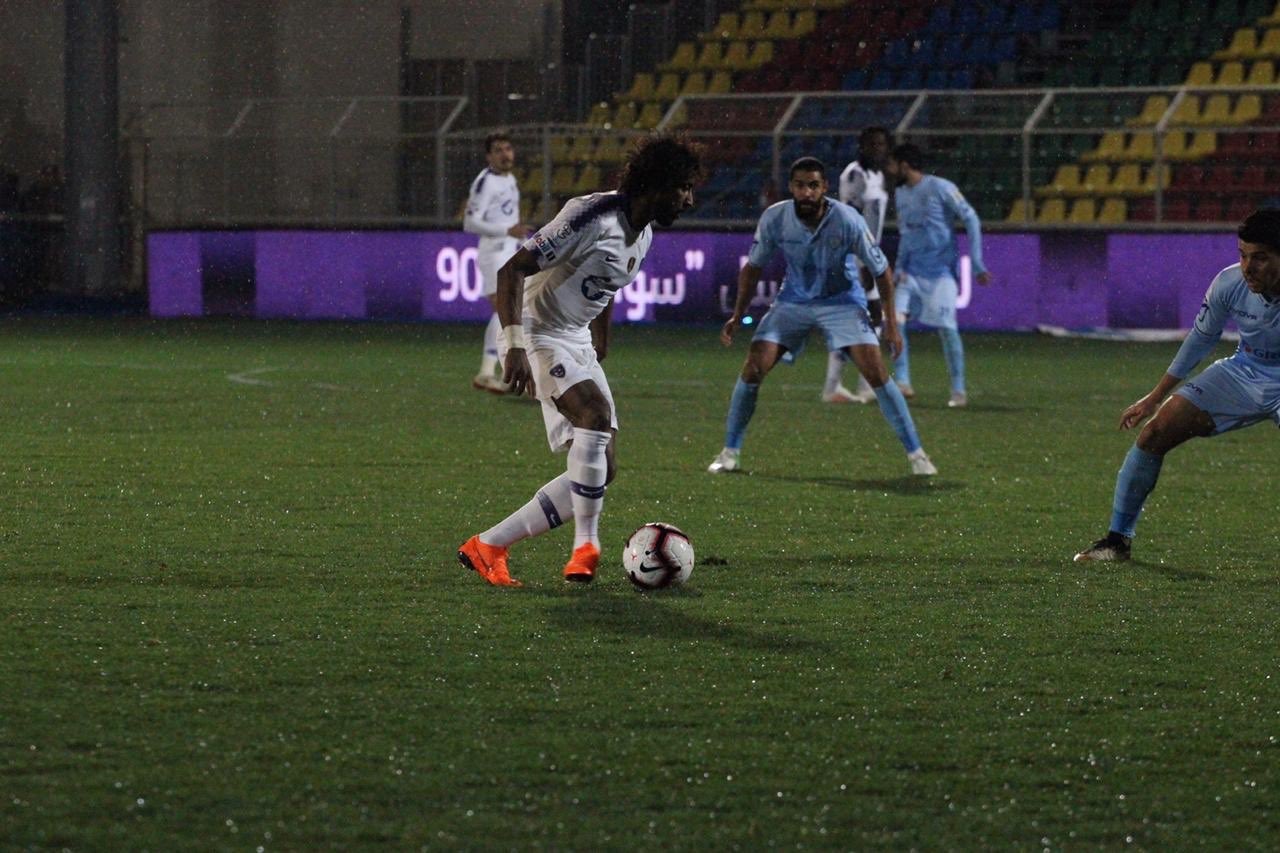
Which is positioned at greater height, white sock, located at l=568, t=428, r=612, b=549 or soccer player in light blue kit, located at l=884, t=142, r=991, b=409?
soccer player in light blue kit, located at l=884, t=142, r=991, b=409

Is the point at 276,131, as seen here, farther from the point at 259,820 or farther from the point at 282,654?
the point at 259,820

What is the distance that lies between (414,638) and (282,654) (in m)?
0.42

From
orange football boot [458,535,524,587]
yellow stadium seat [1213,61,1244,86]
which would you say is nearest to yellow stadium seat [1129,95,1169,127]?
yellow stadium seat [1213,61,1244,86]

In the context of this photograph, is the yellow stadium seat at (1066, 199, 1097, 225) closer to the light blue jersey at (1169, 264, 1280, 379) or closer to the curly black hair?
the light blue jersey at (1169, 264, 1280, 379)

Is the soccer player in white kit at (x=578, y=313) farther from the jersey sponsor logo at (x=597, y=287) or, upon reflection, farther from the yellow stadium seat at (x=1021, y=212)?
the yellow stadium seat at (x=1021, y=212)

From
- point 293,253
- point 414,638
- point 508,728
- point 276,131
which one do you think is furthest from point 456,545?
point 276,131

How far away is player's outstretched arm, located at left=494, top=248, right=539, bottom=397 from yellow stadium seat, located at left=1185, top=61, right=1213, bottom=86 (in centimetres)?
1845

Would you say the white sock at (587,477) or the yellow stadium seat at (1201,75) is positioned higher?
the yellow stadium seat at (1201,75)

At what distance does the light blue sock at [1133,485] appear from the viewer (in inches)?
289

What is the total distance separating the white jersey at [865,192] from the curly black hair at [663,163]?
316 inches

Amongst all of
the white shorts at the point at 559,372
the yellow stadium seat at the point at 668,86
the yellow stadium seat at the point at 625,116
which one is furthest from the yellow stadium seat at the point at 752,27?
the white shorts at the point at 559,372

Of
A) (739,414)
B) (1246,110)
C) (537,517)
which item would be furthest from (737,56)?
(537,517)

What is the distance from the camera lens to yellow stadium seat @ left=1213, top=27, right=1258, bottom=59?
76.9ft

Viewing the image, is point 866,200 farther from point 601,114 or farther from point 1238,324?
point 601,114
